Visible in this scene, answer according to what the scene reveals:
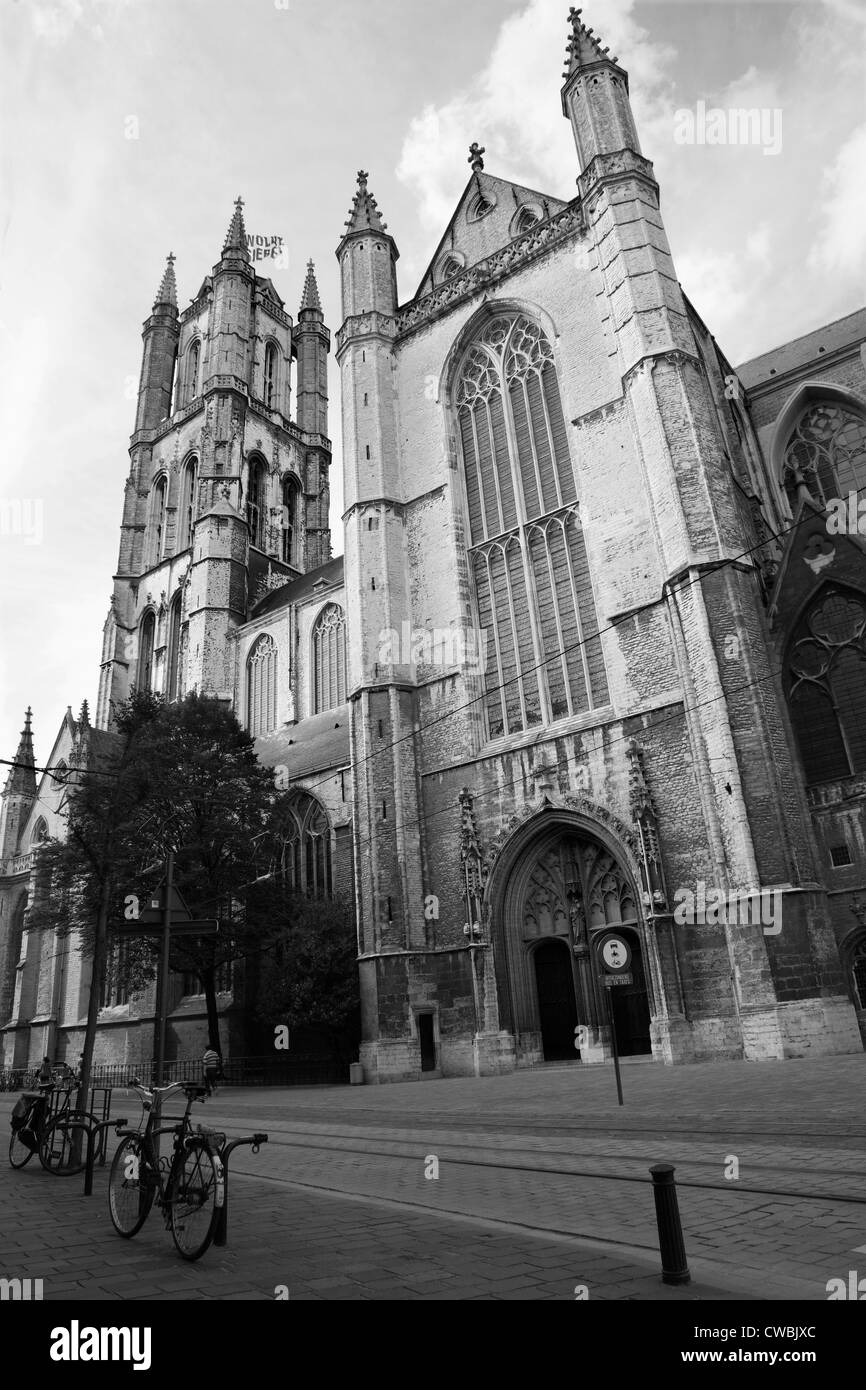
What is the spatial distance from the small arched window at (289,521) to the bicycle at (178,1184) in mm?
41267

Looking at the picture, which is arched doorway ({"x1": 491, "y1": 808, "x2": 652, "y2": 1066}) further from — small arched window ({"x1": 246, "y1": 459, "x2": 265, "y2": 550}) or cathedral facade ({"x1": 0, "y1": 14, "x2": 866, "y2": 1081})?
small arched window ({"x1": 246, "y1": 459, "x2": 265, "y2": 550})

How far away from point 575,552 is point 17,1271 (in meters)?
20.5

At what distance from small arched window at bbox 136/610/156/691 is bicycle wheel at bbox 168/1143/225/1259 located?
40.2m

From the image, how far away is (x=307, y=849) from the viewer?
2969 cm

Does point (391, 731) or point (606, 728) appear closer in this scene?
point (606, 728)

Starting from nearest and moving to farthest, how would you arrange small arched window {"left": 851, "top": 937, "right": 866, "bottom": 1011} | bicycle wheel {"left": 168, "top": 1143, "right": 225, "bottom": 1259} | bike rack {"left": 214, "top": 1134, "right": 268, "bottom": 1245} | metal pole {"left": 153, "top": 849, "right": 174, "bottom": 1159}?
bicycle wheel {"left": 168, "top": 1143, "right": 225, "bottom": 1259}, bike rack {"left": 214, "top": 1134, "right": 268, "bottom": 1245}, metal pole {"left": 153, "top": 849, "right": 174, "bottom": 1159}, small arched window {"left": 851, "top": 937, "right": 866, "bottom": 1011}

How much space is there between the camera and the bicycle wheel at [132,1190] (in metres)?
5.17

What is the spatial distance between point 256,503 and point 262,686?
14.0 metres

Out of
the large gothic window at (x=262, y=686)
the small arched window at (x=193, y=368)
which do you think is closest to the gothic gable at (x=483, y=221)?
the large gothic window at (x=262, y=686)

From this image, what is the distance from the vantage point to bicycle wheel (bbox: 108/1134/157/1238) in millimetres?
5172

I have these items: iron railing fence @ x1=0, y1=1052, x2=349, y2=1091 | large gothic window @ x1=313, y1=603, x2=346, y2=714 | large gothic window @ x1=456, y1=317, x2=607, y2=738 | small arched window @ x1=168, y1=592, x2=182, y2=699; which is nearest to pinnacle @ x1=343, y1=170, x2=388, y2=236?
large gothic window @ x1=456, y1=317, x2=607, y2=738

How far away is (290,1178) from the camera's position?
25.4ft
